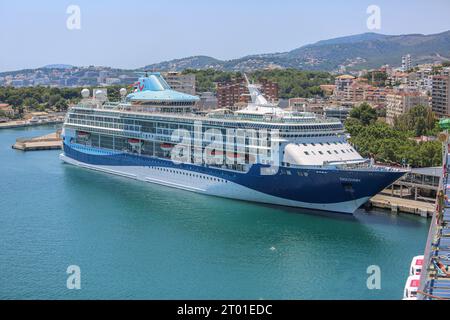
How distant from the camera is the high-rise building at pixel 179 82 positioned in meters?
56.7

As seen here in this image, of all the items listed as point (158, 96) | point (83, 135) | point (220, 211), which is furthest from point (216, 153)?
point (83, 135)

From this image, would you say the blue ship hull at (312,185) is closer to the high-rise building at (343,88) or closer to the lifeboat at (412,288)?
the lifeboat at (412,288)

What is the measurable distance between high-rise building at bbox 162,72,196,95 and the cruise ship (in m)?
27.7

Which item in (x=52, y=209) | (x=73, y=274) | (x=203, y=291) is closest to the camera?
(x=203, y=291)

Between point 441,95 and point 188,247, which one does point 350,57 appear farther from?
point 188,247

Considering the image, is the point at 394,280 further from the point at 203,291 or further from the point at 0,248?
the point at 0,248

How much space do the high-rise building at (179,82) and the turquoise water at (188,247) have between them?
112 feet

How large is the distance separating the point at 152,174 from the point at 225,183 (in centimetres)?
462

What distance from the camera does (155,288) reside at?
42.4 ft

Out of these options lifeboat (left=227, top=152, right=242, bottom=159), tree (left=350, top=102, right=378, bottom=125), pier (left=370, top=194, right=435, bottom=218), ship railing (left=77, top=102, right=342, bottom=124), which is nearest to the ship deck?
pier (left=370, top=194, right=435, bottom=218)

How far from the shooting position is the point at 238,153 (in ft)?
69.7

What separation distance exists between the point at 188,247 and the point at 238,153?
6.07 metres

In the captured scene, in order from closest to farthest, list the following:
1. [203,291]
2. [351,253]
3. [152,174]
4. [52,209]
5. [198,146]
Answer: [203,291] → [351,253] → [52,209] → [198,146] → [152,174]

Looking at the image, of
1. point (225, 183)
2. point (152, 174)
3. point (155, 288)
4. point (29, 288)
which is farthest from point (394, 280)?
point (152, 174)
